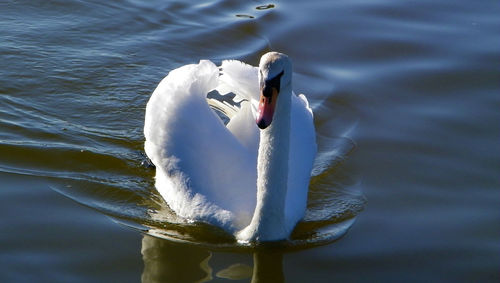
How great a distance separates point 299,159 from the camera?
8.20m

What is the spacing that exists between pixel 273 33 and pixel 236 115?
4.41m

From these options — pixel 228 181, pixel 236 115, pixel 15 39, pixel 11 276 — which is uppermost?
pixel 15 39

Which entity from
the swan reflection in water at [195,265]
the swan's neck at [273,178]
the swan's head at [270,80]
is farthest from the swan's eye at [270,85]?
the swan reflection in water at [195,265]

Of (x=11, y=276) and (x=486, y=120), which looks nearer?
(x=11, y=276)

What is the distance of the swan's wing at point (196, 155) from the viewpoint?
25.1 feet

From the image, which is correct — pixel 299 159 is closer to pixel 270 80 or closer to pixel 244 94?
pixel 244 94

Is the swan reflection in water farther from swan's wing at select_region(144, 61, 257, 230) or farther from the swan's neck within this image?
swan's wing at select_region(144, 61, 257, 230)

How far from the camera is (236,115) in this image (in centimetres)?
857

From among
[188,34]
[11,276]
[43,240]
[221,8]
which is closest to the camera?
[11,276]

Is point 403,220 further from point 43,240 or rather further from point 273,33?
point 273,33

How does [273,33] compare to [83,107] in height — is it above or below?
above

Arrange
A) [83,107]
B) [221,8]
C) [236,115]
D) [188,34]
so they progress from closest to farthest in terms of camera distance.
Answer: [236,115], [83,107], [188,34], [221,8]

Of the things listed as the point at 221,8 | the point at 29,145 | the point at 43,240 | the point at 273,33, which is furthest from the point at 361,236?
the point at 221,8

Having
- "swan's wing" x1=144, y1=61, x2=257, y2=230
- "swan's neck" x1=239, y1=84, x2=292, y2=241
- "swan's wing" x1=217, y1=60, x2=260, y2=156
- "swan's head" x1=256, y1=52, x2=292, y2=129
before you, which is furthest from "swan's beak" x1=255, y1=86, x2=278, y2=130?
"swan's wing" x1=217, y1=60, x2=260, y2=156
